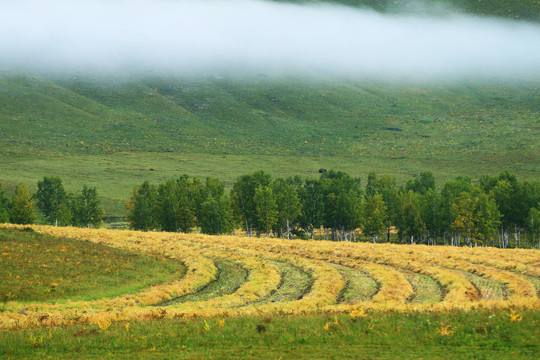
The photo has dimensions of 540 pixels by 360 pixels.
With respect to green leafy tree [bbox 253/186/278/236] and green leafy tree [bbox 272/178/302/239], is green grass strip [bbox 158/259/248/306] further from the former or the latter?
green leafy tree [bbox 272/178/302/239]

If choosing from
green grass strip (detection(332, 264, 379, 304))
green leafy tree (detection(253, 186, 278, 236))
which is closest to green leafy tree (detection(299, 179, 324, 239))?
green leafy tree (detection(253, 186, 278, 236))

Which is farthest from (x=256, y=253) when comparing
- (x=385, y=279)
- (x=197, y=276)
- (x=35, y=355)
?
(x=35, y=355)

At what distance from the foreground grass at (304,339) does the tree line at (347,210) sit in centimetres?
8055

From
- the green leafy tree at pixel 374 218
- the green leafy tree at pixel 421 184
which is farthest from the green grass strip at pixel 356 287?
the green leafy tree at pixel 421 184

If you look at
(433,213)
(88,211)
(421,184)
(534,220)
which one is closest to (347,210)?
(433,213)

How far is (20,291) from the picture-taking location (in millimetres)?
40719

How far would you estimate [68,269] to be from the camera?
49.4 m

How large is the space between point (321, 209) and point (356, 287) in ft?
252

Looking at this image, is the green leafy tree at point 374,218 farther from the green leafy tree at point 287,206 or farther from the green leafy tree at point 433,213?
the green leafy tree at point 287,206

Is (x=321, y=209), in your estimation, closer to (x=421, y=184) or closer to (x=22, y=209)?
(x=421, y=184)

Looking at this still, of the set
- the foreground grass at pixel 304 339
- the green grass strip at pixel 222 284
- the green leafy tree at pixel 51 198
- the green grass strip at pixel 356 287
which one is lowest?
the green grass strip at pixel 222 284

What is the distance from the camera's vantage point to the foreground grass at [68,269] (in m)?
41.7

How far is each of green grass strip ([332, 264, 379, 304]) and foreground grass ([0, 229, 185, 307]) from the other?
680 inches

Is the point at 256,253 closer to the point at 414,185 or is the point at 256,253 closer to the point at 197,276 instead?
the point at 197,276
